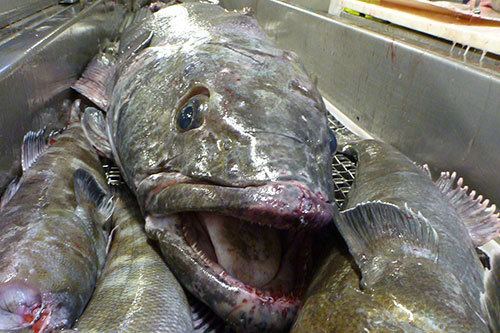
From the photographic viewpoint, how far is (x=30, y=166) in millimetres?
2516

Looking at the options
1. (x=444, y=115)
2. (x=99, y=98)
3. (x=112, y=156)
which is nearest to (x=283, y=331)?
(x=112, y=156)

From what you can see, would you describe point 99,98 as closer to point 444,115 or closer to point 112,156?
point 112,156

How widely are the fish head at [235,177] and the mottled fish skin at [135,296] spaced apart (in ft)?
0.30

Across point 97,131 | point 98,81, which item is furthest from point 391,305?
point 98,81

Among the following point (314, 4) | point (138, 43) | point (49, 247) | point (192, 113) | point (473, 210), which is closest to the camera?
point (49, 247)

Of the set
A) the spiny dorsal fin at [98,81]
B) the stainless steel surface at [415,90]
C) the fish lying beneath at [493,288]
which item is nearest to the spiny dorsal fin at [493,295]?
the fish lying beneath at [493,288]

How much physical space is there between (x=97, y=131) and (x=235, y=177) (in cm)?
141

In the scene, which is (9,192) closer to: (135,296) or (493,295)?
(135,296)

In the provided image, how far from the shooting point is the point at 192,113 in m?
2.03

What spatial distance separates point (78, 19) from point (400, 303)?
138 inches

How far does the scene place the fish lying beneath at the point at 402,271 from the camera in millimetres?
1364

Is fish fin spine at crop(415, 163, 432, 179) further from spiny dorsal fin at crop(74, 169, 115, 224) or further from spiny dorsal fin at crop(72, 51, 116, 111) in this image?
spiny dorsal fin at crop(72, 51, 116, 111)

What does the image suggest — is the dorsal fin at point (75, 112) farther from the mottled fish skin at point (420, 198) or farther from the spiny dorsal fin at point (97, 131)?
the mottled fish skin at point (420, 198)

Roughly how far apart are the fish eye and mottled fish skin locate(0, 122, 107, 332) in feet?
2.16
